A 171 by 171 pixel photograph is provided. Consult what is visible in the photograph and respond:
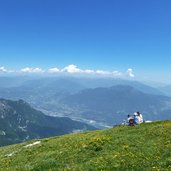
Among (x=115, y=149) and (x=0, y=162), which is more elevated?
(x=115, y=149)

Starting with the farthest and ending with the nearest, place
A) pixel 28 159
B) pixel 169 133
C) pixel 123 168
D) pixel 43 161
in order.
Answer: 1. pixel 169 133
2. pixel 28 159
3. pixel 43 161
4. pixel 123 168

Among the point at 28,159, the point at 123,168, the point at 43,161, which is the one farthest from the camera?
the point at 28,159

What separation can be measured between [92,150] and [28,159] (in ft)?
22.3

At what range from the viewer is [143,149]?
2752 centimetres

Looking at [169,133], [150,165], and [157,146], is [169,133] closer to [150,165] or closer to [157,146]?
[157,146]

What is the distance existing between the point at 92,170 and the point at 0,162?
13.4 metres

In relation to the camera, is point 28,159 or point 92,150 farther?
point 28,159

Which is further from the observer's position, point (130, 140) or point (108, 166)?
point (130, 140)

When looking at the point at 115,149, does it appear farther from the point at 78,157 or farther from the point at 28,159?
the point at 28,159

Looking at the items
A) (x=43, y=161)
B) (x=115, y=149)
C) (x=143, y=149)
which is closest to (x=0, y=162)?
(x=43, y=161)

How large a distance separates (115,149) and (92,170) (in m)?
5.60

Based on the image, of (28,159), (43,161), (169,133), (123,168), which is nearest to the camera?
(123,168)

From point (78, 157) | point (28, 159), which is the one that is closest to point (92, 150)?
point (78, 157)

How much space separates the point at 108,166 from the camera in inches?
918
